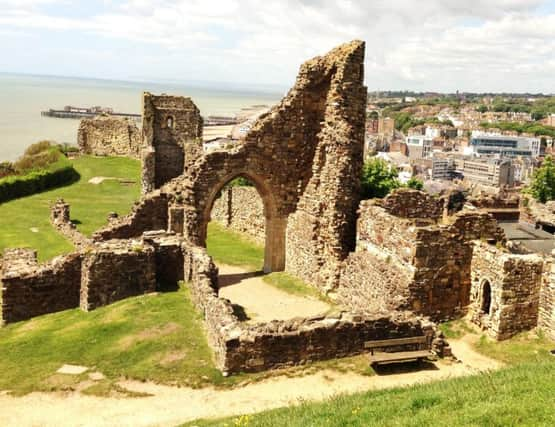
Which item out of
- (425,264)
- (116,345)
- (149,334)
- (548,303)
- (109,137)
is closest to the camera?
(116,345)

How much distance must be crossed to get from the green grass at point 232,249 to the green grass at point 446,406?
47.9ft

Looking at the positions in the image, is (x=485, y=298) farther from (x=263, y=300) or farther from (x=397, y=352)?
(x=263, y=300)

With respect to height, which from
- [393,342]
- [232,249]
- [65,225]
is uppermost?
[393,342]

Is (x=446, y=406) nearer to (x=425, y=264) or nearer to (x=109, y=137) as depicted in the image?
(x=425, y=264)

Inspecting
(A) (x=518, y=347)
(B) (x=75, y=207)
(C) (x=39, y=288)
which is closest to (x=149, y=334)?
(C) (x=39, y=288)

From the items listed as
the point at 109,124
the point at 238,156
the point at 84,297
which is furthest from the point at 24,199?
the point at 84,297

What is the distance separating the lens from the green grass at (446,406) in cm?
834

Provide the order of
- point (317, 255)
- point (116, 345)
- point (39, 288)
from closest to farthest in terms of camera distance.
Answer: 1. point (116, 345)
2. point (39, 288)
3. point (317, 255)

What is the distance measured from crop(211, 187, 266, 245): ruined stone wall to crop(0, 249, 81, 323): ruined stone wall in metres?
12.4

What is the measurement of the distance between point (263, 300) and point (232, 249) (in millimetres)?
7887

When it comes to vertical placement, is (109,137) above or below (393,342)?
above

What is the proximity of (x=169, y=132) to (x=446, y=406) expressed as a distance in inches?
1422

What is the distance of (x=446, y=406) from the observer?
9.19m

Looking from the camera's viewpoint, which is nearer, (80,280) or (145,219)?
(80,280)
